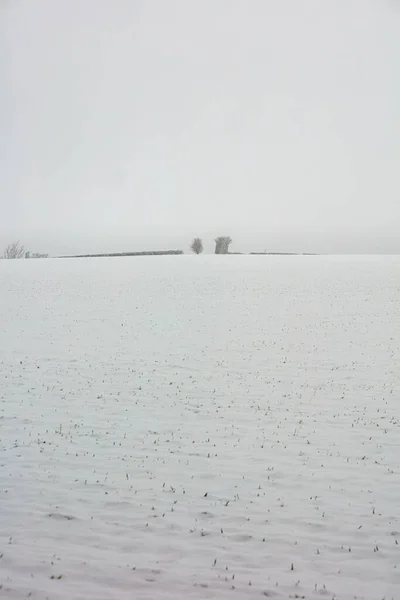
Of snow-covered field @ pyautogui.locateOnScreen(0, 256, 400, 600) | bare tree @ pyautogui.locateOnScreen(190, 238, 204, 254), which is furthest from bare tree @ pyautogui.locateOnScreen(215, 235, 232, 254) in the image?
snow-covered field @ pyautogui.locateOnScreen(0, 256, 400, 600)

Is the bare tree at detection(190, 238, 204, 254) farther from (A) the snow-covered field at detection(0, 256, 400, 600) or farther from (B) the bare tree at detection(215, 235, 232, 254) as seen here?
(A) the snow-covered field at detection(0, 256, 400, 600)

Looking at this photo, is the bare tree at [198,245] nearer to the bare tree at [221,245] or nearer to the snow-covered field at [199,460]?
the bare tree at [221,245]

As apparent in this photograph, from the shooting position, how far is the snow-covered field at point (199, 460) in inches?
284

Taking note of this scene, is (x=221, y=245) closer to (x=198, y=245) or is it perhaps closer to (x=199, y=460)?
(x=198, y=245)

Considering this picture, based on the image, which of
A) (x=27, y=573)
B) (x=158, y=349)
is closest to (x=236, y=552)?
(x=27, y=573)

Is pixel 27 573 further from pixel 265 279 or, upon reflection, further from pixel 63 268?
pixel 63 268

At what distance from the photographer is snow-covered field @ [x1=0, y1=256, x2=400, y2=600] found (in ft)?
23.7

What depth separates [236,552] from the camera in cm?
767

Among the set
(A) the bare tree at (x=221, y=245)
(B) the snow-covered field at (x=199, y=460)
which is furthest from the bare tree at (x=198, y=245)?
(B) the snow-covered field at (x=199, y=460)

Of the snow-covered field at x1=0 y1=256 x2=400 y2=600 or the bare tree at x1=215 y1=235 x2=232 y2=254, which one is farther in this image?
the bare tree at x1=215 y1=235 x2=232 y2=254

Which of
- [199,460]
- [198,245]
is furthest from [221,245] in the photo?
[199,460]

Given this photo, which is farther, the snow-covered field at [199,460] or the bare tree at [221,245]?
the bare tree at [221,245]

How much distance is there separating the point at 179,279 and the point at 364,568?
1508 inches

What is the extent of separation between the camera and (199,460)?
10992 millimetres
